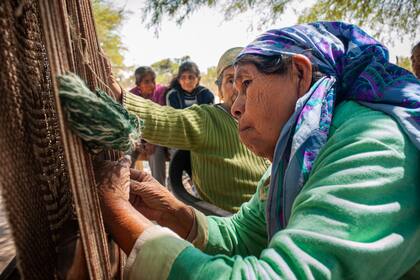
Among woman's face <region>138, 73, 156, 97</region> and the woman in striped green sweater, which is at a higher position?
woman's face <region>138, 73, 156, 97</region>

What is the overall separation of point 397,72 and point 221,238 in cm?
94

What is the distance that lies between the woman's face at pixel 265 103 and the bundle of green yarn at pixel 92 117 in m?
0.53

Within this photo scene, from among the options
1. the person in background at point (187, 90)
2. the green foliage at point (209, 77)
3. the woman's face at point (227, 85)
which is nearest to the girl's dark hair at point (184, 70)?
the person in background at point (187, 90)

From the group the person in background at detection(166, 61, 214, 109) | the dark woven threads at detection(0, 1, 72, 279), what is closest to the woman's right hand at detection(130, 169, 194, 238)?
the dark woven threads at detection(0, 1, 72, 279)

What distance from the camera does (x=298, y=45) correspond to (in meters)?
1.21

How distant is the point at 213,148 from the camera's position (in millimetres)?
2248

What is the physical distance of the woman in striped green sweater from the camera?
217cm

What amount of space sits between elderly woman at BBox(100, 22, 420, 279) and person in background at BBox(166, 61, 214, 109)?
3932mm

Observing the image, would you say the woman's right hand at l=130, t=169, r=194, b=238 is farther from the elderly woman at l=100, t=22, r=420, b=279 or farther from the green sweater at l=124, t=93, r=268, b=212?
the green sweater at l=124, t=93, r=268, b=212

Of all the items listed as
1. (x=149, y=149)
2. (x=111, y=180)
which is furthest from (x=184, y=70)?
(x=111, y=180)

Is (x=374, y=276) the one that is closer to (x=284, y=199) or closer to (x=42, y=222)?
(x=284, y=199)

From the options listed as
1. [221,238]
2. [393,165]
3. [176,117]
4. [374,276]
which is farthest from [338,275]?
[176,117]

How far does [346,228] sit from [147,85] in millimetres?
5485

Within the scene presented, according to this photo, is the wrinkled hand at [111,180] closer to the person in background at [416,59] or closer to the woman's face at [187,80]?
the person in background at [416,59]
